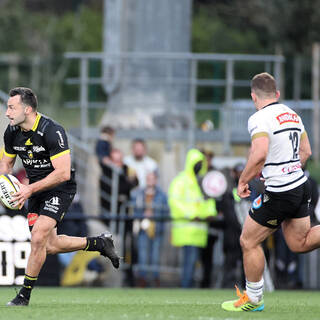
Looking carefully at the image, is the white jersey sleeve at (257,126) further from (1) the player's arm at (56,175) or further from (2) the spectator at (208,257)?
(2) the spectator at (208,257)

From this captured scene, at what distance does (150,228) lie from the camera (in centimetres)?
1742

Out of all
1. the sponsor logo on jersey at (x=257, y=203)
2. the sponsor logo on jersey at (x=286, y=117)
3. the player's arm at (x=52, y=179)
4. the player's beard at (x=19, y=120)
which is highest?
the sponsor logo on jersey at (x=286, y=117)

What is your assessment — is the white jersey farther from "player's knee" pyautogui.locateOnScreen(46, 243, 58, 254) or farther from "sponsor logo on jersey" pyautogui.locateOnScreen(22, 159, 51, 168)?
"player's knee" pyautogui.locateOnScreen(46, 243, 58, 254)

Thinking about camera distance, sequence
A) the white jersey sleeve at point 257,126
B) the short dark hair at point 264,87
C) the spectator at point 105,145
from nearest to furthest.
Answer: the white jersey sleeve at point 257,126 < the short dark hair at point 264,87 < the spectator at point 105,145

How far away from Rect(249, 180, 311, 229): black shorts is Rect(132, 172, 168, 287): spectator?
6.86m

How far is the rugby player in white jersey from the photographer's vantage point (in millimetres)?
10133

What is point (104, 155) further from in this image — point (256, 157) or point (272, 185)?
point (256, 157)

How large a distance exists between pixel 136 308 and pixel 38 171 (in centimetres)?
160

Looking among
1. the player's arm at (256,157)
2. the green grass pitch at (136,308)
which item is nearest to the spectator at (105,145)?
the green grass pitch at (136,308)

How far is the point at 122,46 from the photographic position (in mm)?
21625

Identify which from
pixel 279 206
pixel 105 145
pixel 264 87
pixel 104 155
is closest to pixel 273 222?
pixel 279 206

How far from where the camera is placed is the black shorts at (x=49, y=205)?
10.6m

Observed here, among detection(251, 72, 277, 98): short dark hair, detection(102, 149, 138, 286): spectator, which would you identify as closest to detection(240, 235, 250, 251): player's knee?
detection(251, 72, 277, 98): short dark hair

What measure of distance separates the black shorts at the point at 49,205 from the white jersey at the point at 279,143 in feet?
6.31
